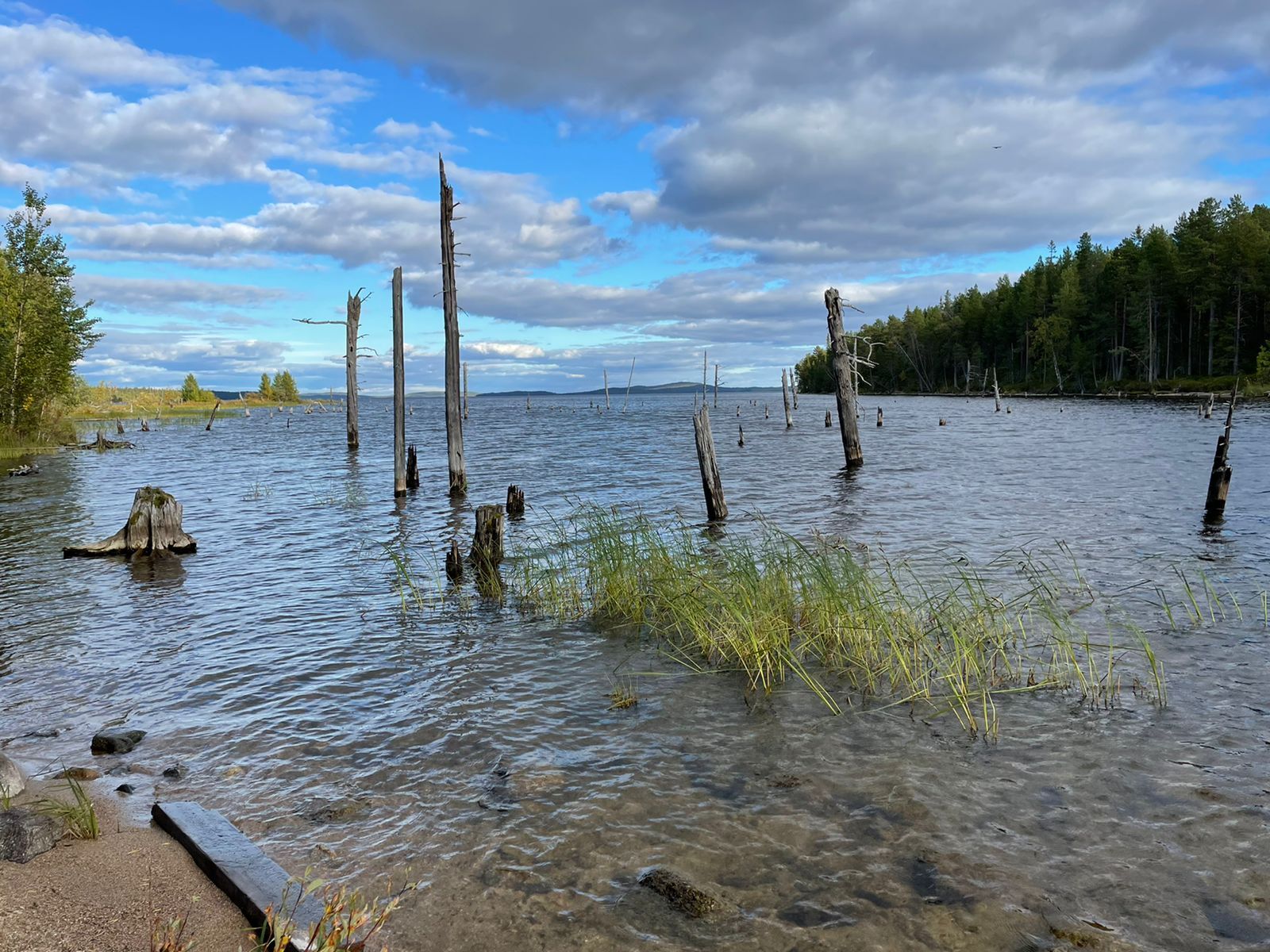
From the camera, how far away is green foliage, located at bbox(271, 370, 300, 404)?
136250 millimetres

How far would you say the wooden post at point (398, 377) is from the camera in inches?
846

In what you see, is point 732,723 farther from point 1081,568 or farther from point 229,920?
point 1081,568

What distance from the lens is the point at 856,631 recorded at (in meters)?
7.34

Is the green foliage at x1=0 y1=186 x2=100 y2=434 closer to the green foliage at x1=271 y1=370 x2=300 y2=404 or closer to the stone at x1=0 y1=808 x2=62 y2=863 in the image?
the stone at x1=0 y1=808 x2=62 y2=863

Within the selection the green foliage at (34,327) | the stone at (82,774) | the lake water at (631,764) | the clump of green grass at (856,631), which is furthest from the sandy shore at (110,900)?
the green foliage at (34,327)

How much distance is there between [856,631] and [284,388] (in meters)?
146

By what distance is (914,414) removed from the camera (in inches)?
2830

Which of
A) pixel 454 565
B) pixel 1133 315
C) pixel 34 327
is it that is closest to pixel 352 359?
pixel 34 327

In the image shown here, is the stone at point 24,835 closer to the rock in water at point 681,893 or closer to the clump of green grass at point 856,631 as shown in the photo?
the rock in water at point 681,893

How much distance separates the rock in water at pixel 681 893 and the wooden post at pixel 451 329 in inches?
643

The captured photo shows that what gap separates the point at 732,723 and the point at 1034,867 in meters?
2.45

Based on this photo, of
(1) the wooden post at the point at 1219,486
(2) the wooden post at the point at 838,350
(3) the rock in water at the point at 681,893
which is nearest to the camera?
(3) the rock in water at the point at 681,893

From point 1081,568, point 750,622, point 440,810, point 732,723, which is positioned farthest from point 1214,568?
point 440,810

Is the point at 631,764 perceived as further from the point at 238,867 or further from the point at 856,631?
the point at 856,631
